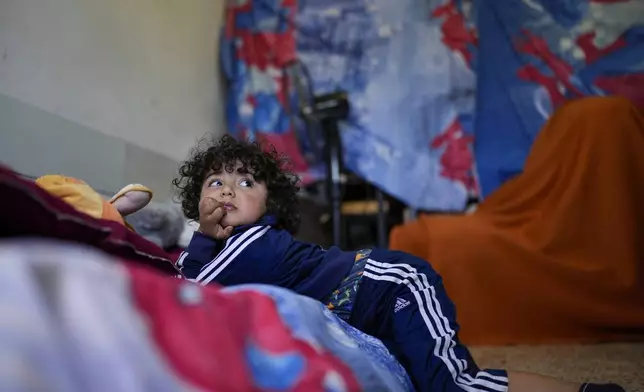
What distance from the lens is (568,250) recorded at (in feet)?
5.61

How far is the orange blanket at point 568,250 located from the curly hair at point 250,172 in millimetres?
836

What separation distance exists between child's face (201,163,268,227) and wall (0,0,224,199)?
0.52 metres

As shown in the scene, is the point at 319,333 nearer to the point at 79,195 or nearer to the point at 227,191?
the point at 79,195

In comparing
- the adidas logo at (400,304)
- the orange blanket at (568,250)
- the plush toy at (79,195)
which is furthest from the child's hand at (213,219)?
the orange blanket at (568,250)

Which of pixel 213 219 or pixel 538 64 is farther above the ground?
pixel 538 64

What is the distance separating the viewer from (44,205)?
47 cm

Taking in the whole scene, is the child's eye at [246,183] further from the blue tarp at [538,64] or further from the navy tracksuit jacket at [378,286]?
the blue tarp at [538,64]

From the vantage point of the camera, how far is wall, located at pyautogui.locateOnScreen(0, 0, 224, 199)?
4.22 feet

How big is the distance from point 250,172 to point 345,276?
26cm

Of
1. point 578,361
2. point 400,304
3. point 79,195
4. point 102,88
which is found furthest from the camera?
point 102,88

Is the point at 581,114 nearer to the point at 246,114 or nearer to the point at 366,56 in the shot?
the point at 366,56

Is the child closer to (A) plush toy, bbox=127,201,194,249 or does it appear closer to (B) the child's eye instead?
(B) the child's eye

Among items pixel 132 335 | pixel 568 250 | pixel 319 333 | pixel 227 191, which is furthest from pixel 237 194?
pixel 568 250

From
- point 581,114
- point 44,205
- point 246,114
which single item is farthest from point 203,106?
point 44,205
